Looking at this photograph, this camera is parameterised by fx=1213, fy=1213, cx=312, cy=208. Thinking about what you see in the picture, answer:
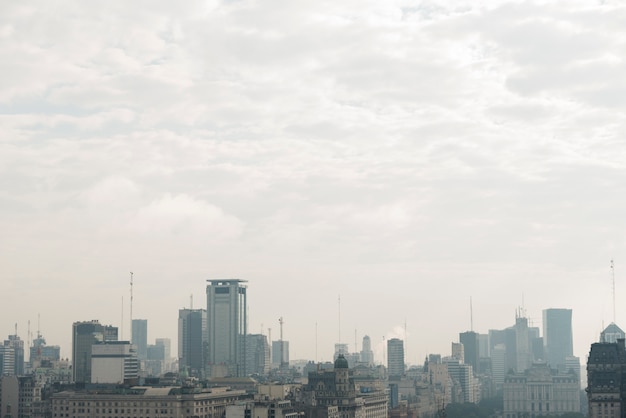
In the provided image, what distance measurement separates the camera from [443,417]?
192 meters
